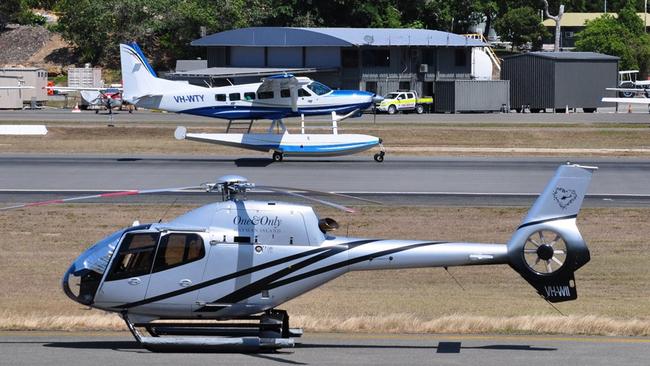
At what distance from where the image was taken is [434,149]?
4544 cm

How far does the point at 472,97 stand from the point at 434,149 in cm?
2818

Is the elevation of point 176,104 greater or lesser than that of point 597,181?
greater

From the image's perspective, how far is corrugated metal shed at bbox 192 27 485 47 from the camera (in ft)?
247

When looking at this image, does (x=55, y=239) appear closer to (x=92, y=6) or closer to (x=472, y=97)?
(x=472, y=97)

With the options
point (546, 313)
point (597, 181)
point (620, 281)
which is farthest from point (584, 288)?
point (597, 181)

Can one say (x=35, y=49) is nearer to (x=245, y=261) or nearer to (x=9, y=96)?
(x=9, y=96)

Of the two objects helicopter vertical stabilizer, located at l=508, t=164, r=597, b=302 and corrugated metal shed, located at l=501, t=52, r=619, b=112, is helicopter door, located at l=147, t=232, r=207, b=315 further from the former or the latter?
corrugated metal shed, located at l=501, t=52, r=619, b=112

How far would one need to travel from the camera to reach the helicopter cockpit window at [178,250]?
13.8 m

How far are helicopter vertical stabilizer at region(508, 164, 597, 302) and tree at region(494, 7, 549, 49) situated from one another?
9941 centimetres

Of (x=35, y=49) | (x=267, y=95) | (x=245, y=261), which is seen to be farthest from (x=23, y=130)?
(x=35, y=49)

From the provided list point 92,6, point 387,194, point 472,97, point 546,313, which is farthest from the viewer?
point 92,6

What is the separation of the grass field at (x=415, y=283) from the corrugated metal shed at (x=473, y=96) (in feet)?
144

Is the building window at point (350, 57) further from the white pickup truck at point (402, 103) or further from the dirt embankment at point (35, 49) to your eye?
the dirt embankment at point (35, 49)

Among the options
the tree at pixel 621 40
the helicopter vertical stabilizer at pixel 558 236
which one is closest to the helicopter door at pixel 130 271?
the helicopter vertical stabilizer at pixel 558 236
